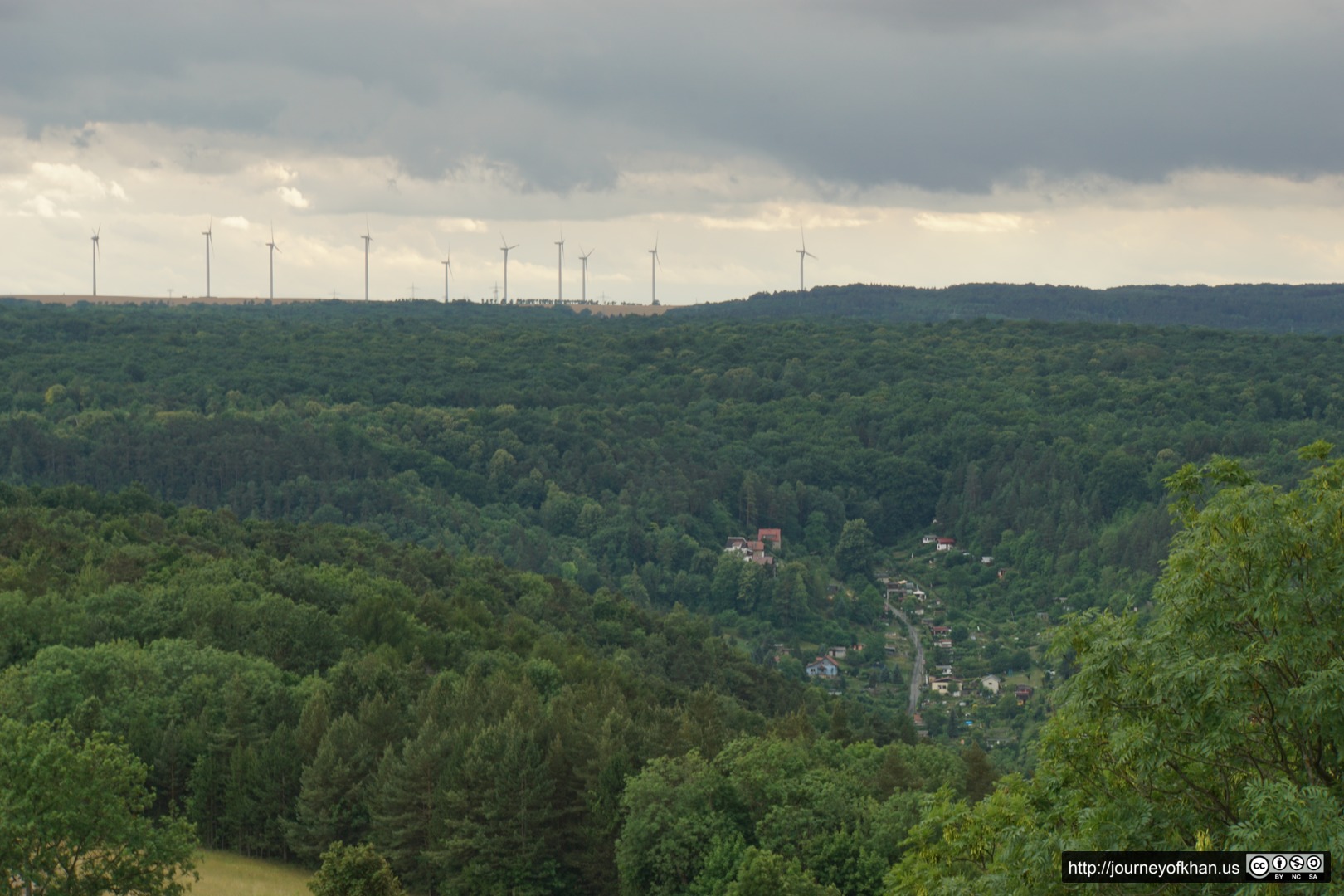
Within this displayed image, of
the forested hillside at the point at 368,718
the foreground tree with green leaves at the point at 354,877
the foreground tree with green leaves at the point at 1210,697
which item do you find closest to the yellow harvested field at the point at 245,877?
the forested hillside at the point at 368,718

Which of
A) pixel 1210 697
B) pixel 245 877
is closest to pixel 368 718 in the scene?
pixel 245 877

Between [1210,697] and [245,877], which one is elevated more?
[1210,697]

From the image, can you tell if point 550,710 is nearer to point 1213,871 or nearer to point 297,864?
point 297,864

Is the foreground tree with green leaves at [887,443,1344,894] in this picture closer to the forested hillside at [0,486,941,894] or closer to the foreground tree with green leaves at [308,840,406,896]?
the foreground tree with green leaves at [308,840,406,896]

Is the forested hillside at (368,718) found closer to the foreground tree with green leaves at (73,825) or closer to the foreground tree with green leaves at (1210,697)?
the foreground tree with green leaves at (73,825)

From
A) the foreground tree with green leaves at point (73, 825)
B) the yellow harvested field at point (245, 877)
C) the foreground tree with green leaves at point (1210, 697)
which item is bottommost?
the yellow harvested field at point (245, 877)

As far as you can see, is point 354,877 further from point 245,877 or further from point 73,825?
point 245,877
